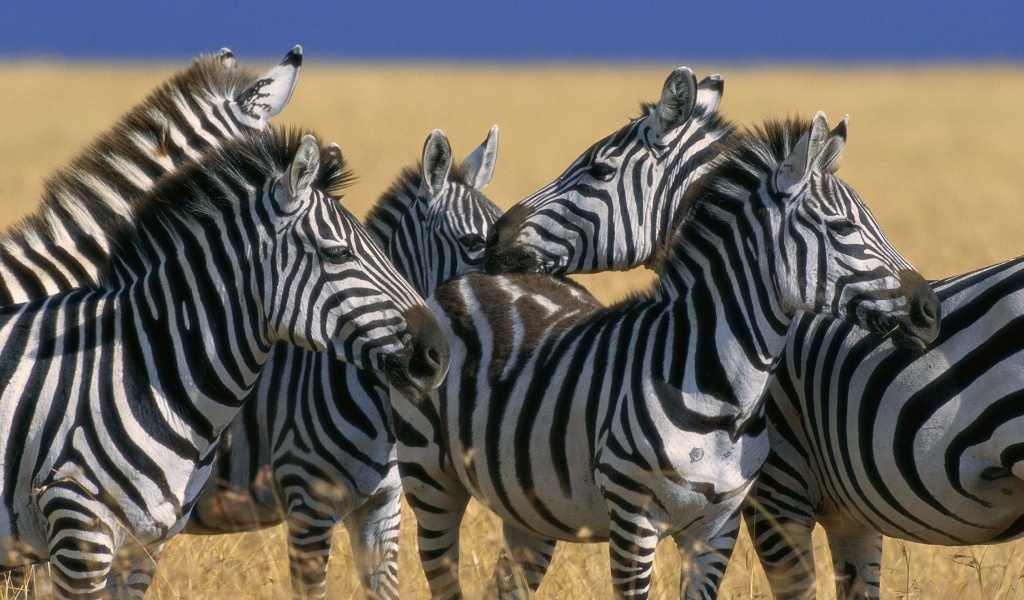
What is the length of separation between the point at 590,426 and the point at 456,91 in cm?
4150

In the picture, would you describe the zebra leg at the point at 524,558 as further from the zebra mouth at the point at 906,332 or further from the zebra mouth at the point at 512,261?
the zebra mouth at the point at 906,332

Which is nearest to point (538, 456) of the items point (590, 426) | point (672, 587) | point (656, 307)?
point (590, 426)

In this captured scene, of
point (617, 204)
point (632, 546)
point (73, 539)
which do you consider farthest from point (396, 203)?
point (73, 539)

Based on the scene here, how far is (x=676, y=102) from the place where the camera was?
6324 millimetres

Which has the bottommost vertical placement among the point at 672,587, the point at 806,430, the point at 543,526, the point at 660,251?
the point at 672,587

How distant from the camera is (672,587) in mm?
6711

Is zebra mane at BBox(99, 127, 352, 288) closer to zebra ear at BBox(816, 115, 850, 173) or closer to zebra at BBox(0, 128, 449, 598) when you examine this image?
zebra at BBox(0, 128, 449, 598)

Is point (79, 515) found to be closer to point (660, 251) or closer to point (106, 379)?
point (106, 379)

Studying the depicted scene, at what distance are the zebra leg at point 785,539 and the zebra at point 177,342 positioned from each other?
6.05 ft

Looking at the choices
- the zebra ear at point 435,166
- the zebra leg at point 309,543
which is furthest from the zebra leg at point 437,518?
the zebra ear at point 435,166

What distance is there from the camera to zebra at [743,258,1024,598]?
475 cm

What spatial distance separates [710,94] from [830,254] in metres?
2.01

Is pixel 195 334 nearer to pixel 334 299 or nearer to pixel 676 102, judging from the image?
pixel 334 299

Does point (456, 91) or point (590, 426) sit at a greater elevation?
point (456, 91)
